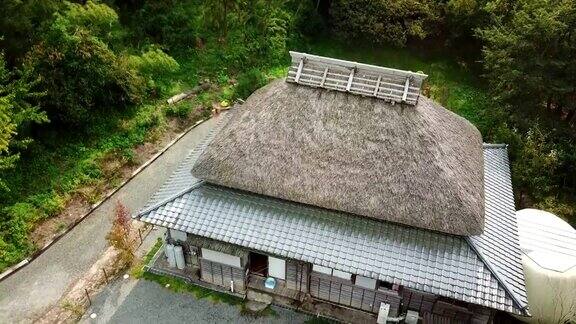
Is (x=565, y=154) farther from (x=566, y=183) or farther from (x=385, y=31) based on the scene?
(x=385, y=31)

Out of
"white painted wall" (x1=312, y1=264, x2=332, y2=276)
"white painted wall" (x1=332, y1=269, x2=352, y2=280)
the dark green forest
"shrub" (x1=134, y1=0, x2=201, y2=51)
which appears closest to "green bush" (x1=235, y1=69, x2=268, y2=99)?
the dark green forest

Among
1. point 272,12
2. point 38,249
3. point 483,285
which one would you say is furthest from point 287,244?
point 272,12

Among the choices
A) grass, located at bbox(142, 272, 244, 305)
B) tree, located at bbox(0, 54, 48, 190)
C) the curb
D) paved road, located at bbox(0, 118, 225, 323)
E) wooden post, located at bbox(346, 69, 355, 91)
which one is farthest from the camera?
tree, located at bbox(0, 54, 48, 190)

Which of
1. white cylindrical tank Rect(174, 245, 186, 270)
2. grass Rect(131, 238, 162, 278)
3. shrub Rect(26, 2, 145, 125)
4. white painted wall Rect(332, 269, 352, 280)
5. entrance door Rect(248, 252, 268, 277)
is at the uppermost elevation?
shrub Rect(26, 2, 145, 125)

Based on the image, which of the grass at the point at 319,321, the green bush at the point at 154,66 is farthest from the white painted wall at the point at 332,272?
the green bush at the point at 154,66

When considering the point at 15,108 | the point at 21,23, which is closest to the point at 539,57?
→ the point at 15,108

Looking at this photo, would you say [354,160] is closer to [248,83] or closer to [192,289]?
[192,289]

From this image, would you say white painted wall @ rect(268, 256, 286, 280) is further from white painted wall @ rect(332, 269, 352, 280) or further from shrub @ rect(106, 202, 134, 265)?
shrub @ rect(106, 202, 134, 265)
